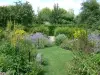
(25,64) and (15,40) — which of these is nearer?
(25,64)

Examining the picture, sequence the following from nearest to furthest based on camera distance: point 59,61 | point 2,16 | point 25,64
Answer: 1. point 25,64
2. point 59,61
3. point 2,16

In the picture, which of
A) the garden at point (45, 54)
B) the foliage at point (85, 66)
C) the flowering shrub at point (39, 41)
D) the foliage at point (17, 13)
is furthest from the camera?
the foliage at point (17, 13)

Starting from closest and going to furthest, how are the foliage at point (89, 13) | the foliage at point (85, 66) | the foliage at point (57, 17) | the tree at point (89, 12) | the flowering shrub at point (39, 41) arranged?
the foliage at point (85, 66)
the flowering shrub at point (39, 41)
the foliage at point (89, 13)
the tree at point (89, 12)
the foliage at point (57, 17)

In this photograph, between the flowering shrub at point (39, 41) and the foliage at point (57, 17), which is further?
the foliage at point (57, 17)

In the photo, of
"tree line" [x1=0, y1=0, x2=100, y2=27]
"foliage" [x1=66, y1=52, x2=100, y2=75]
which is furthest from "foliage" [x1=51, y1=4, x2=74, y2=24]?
"foliage" [x1=66, y1=52, x2=100, y2=75]

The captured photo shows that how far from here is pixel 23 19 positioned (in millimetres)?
25312

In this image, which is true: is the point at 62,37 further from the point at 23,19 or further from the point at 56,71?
the point at 56,71

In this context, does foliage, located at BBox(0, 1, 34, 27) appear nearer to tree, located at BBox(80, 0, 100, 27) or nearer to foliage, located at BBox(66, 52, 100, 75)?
tree, located at BBox(80, 0, 100, 27)

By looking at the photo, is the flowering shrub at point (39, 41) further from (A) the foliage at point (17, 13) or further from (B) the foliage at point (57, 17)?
(B) the foliage at point (57, 17)

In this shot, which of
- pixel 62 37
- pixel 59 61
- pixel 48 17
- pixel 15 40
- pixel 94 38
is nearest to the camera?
pixel 15 40

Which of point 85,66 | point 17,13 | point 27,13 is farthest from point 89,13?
point 85,66

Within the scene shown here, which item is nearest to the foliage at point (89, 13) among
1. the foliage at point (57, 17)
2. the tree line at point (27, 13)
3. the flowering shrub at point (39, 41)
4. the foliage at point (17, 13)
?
the tree line at point (27, 13)

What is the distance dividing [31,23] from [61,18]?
1109 cm

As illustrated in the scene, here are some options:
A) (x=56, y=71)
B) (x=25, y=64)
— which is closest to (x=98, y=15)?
(x=56, y=71)
